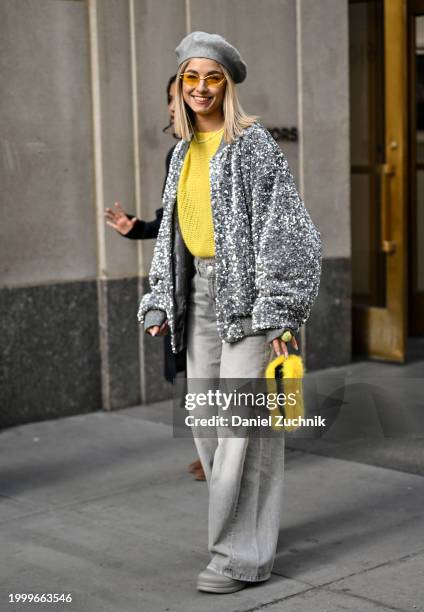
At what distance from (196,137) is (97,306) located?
9.77 ft

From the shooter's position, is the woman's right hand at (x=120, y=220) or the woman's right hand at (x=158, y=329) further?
the woman's right hand at (x=120, y=220)

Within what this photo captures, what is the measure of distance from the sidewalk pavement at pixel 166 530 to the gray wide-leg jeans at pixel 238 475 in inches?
5.2

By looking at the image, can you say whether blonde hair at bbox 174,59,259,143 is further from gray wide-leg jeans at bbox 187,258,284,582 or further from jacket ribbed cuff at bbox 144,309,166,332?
jacket ribbed cuff at bbox 144,309,166,332

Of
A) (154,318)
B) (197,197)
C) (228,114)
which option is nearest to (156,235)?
(154,318)

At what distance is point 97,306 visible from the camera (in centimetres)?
704

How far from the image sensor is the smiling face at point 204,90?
404 cm

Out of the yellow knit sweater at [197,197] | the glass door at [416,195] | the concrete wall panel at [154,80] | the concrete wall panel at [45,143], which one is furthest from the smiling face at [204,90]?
the glass door at [416,195]

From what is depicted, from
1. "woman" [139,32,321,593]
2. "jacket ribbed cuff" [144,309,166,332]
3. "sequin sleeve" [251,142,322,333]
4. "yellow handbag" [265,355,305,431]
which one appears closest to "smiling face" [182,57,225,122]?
"woman" [139,32,321,593]

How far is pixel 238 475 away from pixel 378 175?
15.6ft

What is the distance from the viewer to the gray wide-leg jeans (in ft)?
13.2

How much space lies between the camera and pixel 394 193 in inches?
320

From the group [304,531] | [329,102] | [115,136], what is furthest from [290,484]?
[329,102]

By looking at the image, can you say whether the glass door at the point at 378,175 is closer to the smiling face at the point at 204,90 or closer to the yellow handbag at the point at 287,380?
the smiling face at the point at 204,90

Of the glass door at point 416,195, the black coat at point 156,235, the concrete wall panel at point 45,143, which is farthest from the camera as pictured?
the glass door at point 416,195
